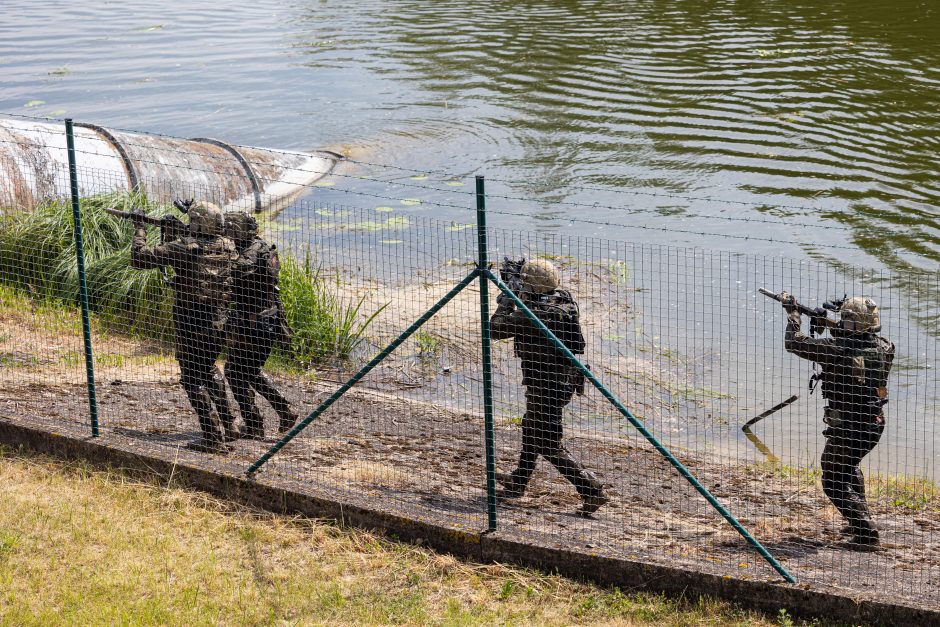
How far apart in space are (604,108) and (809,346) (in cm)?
1405

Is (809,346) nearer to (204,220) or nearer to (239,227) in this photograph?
(239,227)

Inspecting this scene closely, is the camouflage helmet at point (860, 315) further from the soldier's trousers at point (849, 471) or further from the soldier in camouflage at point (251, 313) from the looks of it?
the soldier in camouflage at point (251, 313)

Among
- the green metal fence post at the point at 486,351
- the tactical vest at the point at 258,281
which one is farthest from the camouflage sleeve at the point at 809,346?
the tactical vest at the point at 258,281

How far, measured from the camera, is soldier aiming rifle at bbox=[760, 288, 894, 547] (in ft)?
21.5

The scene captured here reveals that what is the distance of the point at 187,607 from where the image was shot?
5918 millimetres

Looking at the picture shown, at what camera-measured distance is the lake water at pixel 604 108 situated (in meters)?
14.8

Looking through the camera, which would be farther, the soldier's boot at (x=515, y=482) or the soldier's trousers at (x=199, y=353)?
the soldier's trousers at (x=199, y=353)

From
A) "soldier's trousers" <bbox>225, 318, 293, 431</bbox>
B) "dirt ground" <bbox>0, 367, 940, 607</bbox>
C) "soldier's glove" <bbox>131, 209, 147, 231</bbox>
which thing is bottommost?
"dirt ground" <bbox>0, 367, 940, 607</bbox>

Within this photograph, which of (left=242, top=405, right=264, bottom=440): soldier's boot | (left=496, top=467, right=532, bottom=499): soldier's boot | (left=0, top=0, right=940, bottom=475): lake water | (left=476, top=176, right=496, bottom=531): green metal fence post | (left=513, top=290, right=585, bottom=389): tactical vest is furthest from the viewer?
(left=0, top=0, right=940, bottom=475): lake water

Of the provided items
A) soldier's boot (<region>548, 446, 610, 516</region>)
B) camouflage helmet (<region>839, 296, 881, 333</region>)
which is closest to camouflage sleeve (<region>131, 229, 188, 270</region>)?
soldier's boot (<region>548, 446, 610, 516</region>)

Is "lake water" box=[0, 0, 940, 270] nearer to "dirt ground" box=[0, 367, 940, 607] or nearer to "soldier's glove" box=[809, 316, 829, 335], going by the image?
"dirt ground" box=[0, 367, 940, 607]

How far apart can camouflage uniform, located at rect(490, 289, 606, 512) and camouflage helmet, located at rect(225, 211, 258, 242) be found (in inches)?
83.7

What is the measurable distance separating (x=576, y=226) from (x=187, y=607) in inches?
400

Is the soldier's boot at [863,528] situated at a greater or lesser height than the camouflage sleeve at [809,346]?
lesser
